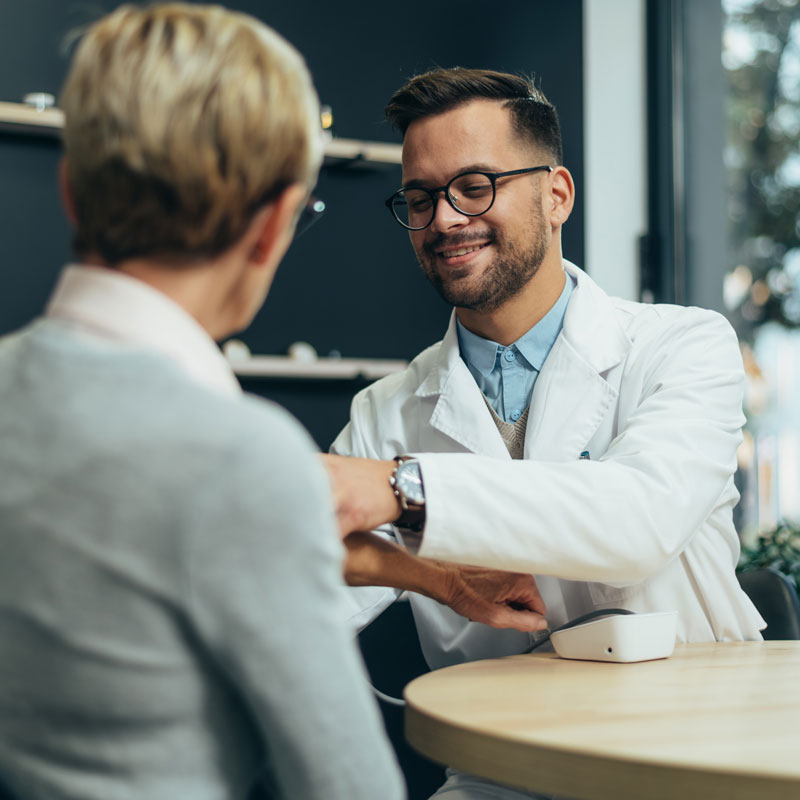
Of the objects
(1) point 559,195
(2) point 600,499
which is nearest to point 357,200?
(1) point 559,195

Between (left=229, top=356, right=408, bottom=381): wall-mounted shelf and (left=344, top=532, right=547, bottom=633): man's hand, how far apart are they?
138 centimetres

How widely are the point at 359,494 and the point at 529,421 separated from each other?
63cm

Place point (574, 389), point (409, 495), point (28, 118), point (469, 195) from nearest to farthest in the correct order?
1. point (409, 495)
2. point (574, 389)
3. point (469, 195)
4. point (28, 118)

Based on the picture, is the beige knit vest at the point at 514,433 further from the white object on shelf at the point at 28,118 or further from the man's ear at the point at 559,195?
the white object on shelf at the point at 28,118

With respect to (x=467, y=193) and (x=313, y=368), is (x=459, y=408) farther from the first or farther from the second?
(x=313, y=368)

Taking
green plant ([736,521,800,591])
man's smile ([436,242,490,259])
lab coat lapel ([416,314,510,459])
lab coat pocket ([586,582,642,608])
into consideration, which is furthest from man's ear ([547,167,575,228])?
green plant ([736,521,800,591])

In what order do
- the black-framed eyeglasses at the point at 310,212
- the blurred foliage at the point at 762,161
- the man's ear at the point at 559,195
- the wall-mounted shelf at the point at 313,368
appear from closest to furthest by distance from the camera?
the black-framed eyeglasses at the point at 310,212, the man's ear at the point at 559,195, the wall-mounted shelf at the point at 313,368, the blurred foliage at the point at 762,161

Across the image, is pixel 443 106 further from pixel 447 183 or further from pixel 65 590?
pixel 65 590

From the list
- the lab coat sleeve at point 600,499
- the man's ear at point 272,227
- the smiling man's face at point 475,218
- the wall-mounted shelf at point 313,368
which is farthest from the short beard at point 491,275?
the man's ear at point 272,227

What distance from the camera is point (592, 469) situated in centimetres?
136

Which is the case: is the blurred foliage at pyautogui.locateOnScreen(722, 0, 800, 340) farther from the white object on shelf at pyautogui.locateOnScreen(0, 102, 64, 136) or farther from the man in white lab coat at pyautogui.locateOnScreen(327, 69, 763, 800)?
the white object on shelf at pyautogui.locateOnScreen(0, 102, 64, 136)

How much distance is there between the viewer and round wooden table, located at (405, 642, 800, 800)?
83 centimetres

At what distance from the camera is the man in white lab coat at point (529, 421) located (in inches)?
50.8

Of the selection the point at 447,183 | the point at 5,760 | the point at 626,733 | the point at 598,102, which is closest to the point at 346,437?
the point at 447,183
